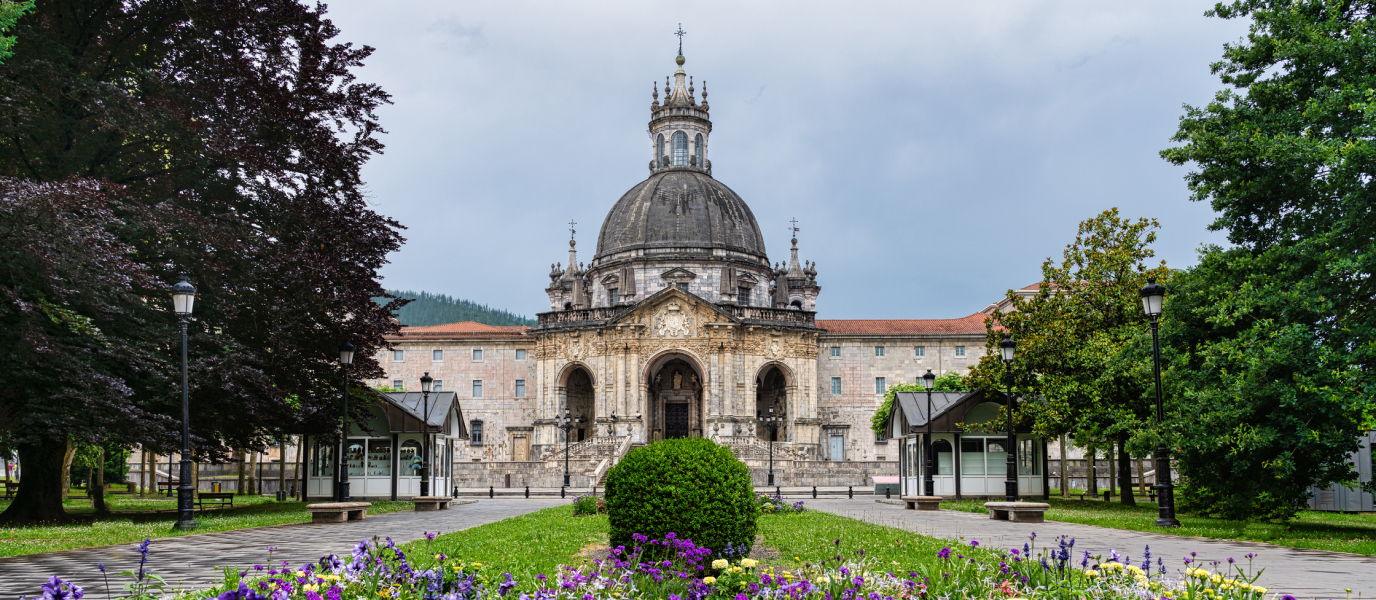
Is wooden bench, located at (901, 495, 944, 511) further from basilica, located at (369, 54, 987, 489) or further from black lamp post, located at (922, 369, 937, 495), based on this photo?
basilica, located at (369, 54, 987, 489)

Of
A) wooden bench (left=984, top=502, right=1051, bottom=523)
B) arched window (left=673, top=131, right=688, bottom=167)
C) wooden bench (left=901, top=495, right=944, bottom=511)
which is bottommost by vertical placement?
wooden bench (left=901, top=495, right=944, bottom=511)

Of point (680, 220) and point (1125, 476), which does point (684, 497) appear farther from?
point (680, 220)

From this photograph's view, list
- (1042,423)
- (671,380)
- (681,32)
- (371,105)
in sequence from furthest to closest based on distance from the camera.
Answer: (681,32) < (671,380) < (1042,423) < (371,105)

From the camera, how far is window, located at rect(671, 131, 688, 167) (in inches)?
2822

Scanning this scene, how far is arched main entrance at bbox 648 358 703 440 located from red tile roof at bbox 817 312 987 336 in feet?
33.1

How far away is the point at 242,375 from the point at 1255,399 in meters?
19.0

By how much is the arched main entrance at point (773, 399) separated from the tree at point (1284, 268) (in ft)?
140

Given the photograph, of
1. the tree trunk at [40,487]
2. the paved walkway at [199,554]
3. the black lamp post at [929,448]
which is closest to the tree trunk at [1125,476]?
the black lamp post at [929,448]

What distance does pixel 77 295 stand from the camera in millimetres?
18250

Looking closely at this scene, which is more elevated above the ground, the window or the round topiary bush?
the window

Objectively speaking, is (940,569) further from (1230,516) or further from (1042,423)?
(1042,423)

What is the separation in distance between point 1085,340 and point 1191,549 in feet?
53.5

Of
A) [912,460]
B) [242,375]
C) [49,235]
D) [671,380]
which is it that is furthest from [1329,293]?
[671,380]

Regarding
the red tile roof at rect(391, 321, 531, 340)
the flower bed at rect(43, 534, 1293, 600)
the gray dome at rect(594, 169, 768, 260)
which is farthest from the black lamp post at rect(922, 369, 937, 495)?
the red tile roof at rect(391, 321, 531, 340)
